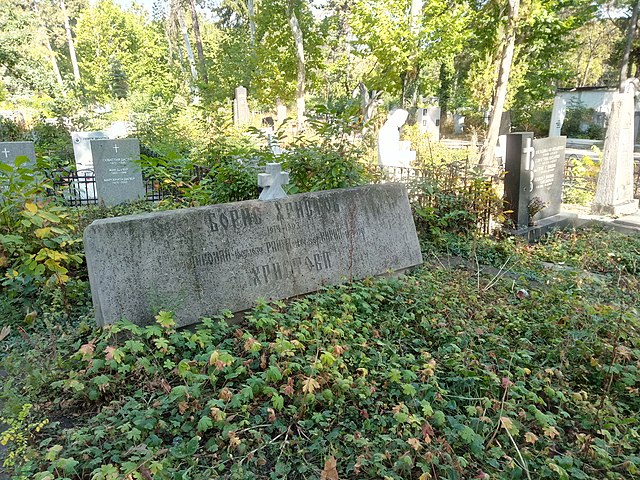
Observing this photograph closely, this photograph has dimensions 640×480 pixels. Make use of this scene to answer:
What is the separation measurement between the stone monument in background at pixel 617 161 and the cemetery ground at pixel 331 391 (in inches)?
254

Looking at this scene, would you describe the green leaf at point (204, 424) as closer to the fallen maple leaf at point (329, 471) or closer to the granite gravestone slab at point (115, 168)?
the fallen maple leaf at point (329, 471)

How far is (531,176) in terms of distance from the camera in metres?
8.48

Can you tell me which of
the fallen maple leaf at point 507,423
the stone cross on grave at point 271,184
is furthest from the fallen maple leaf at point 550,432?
the stone cross on grave at point 271,184

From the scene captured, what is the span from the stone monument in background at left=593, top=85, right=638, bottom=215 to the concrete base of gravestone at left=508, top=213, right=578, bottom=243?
136cm

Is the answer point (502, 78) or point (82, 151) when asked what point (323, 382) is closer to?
point (82, 151)

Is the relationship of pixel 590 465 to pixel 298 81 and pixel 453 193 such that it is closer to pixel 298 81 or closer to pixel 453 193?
pixel 453 193

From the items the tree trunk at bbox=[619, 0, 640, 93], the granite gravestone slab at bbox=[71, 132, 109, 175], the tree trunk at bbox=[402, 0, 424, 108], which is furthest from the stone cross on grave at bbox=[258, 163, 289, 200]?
Answer: the tree trunk at bbox=[619, 0, 640, 93]

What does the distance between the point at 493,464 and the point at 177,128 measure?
51.8ft

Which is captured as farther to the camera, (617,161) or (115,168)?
(115,168)

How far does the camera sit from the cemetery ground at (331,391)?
2605 mm

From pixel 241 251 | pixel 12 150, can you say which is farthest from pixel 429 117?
pixel 241 251

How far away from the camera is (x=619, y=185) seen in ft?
33.5

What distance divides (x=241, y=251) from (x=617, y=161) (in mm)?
9356

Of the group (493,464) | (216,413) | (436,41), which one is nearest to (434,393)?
(493,464)
